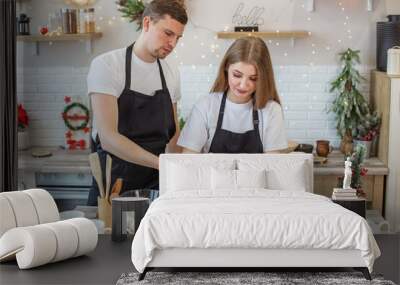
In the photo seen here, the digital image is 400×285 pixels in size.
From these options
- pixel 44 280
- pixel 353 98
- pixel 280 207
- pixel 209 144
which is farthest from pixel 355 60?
pixel 44 280

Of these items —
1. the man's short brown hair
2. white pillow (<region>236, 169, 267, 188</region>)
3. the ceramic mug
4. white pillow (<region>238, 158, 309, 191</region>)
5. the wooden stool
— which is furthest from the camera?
the ceramic mug

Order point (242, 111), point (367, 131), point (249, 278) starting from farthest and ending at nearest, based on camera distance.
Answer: point (367, 131) < point (242, 111) < point (249, 278)

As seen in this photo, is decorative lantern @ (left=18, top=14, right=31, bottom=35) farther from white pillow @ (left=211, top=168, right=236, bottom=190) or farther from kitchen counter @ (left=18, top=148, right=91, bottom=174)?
white pillow @ (left=211, top=168, right=236, bottom=190)

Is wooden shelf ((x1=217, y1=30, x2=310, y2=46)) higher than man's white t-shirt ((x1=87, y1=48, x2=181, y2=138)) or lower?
higher

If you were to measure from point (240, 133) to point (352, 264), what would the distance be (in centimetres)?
208

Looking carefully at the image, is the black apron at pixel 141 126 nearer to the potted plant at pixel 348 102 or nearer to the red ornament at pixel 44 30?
the red ornament at pixel 44 30

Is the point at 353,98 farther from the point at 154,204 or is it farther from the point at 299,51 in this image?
the point at 154,204

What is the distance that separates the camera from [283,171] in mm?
7496

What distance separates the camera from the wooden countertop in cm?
826

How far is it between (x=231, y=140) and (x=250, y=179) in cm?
79

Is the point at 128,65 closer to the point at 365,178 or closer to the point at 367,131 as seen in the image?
the point at 367,131

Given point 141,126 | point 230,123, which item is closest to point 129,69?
point 141,126

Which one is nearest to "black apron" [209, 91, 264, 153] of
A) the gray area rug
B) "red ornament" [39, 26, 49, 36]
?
the gray area rug

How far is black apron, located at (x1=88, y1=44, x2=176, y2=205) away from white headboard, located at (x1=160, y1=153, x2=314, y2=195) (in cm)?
60
